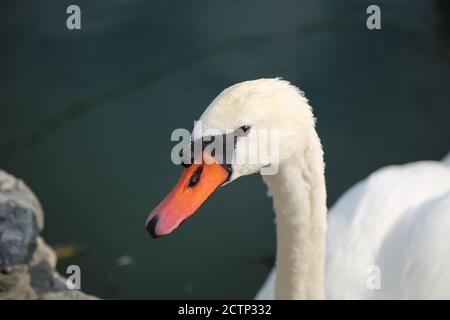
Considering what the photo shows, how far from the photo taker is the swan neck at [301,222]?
9.01 ft

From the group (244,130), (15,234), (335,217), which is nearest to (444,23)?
(335,217)

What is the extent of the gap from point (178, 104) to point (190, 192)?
11.2ft

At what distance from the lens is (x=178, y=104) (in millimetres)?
5934

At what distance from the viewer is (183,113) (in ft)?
19.2

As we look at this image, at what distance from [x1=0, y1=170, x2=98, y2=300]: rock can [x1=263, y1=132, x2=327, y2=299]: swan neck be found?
3.00ft

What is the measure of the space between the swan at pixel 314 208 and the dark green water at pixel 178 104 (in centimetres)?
103

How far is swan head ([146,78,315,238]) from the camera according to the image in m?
2.48

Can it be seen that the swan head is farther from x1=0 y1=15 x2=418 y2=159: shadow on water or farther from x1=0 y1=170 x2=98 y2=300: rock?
x1=0 y1=15 x2=418 y2=159: shadow on water

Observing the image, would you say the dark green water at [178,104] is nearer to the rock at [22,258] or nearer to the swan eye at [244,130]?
the rock at [22,258]

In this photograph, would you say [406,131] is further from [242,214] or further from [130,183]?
[130,183]

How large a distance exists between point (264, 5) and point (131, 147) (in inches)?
73.9

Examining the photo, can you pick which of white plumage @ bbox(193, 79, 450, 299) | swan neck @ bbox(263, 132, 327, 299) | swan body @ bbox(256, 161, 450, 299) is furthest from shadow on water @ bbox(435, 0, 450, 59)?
swan neck @ bbox(263, 132, 327, 299)

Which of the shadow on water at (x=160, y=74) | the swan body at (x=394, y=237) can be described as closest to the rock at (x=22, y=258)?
the swan body at (x=394, y=237)
